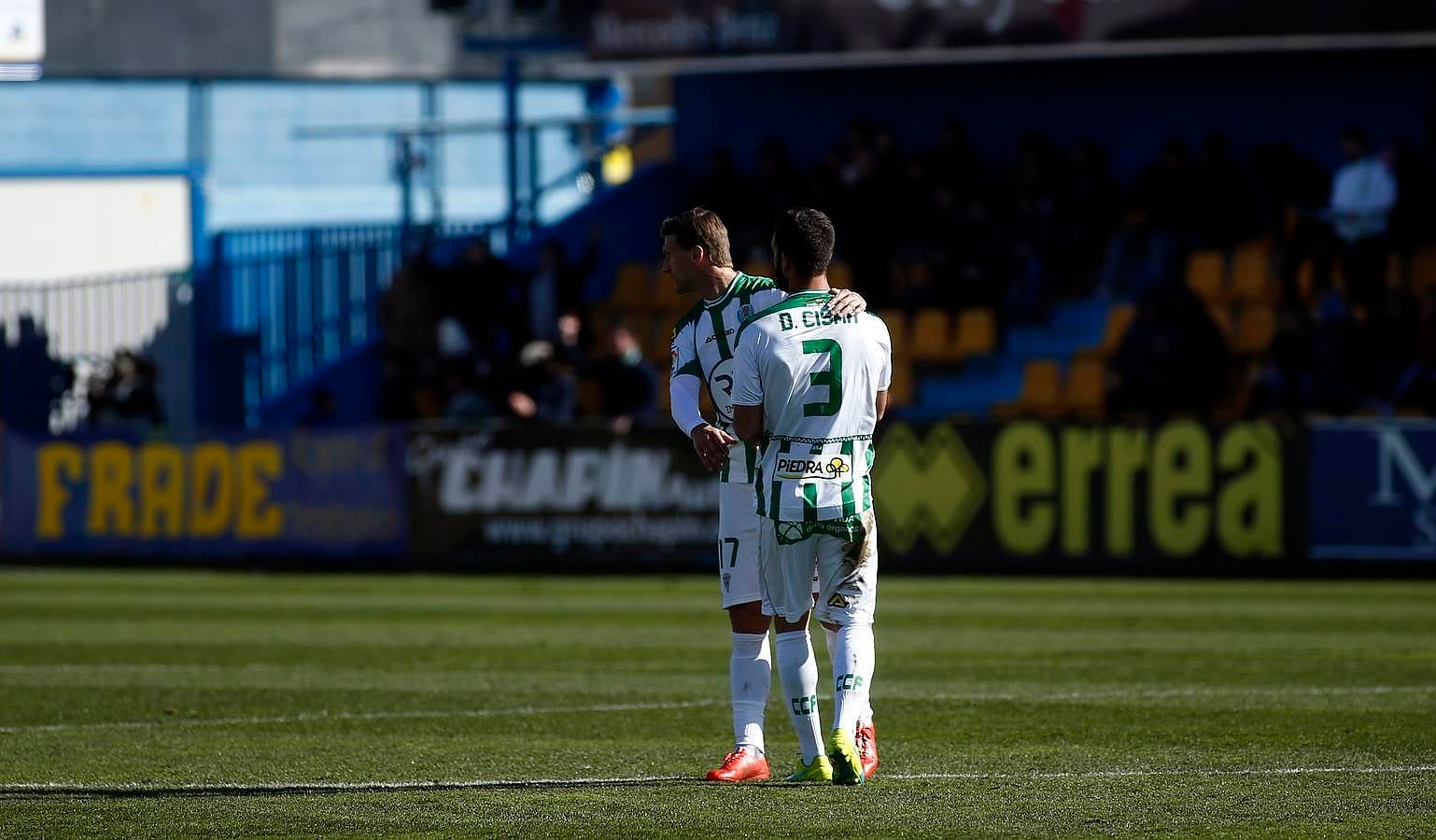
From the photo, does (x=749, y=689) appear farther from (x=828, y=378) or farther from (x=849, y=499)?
(x=828, y=378)

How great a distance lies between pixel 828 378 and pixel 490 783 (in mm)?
1916

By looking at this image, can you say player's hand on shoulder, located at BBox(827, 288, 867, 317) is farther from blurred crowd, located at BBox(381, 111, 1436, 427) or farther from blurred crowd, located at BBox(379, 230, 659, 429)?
blurred crowd, located at BBox(379, 230, 659, 429)

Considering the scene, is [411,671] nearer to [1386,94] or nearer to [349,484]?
[349,484]

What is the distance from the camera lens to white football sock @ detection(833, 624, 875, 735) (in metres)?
7.80

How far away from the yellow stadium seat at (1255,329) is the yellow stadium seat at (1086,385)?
4.60 feet

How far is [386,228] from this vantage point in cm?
2934

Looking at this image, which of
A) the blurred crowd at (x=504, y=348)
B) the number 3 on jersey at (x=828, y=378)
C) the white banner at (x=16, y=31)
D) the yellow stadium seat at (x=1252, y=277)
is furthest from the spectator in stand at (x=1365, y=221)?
the number 3 on jersey at (x=828, y=378)

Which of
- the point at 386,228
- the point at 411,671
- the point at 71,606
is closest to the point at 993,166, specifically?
the point at 386,228

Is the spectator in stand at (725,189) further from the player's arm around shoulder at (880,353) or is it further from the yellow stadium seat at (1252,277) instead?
the player's arm around shoulder at (880,353)

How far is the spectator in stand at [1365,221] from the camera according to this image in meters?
22.1

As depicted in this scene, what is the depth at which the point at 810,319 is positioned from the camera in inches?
306

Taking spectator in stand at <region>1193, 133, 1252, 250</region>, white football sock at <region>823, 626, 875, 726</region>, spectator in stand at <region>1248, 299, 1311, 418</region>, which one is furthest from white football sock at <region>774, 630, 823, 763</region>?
spectator in stand at <region>1193, 133, 1252, 250</region>

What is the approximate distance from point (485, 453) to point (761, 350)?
14.2m

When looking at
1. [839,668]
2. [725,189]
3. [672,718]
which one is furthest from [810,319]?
[725,189]
